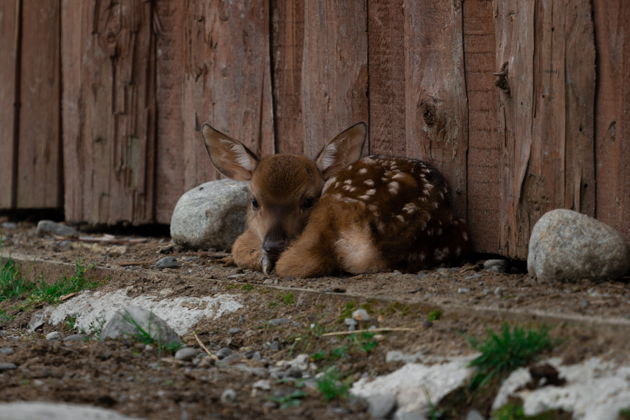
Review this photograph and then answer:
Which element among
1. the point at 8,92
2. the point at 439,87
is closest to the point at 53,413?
the point at 439,87

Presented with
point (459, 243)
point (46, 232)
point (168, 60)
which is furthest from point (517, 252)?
point (46, 232)

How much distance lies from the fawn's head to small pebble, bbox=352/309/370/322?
4.65ft

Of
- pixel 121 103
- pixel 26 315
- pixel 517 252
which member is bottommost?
pixel 26 315

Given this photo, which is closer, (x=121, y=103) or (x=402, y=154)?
(x=402, y=154)

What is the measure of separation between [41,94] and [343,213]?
4.22 m

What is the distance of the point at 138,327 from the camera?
4.77 m

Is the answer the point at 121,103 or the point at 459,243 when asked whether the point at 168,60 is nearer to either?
the point at 121,103

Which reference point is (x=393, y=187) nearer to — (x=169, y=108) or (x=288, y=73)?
(x=288, y=73)

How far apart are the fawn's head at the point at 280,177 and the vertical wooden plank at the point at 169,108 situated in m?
1.22

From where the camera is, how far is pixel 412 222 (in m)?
5.88

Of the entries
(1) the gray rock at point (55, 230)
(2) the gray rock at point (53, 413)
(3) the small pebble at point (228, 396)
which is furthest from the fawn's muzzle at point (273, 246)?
(1) the gray rock at point (55, 230)

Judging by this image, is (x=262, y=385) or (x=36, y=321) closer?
(x=262, y=385)

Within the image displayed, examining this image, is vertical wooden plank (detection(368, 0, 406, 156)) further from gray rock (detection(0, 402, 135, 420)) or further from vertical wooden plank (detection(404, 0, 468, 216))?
gray rock (detection(0, 402, 135, 420))

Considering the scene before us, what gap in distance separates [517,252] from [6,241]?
182 inches
